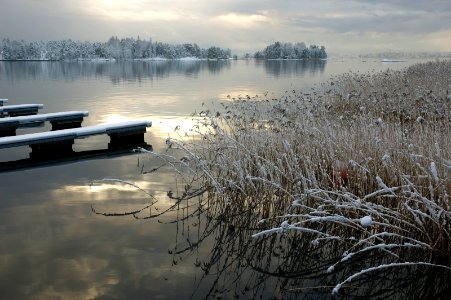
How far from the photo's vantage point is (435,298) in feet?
16.1

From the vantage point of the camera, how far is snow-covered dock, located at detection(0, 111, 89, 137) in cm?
1427

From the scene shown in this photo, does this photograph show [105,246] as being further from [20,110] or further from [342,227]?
[20,110]

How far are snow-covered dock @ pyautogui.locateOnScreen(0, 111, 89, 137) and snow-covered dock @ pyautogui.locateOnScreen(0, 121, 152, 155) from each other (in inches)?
116

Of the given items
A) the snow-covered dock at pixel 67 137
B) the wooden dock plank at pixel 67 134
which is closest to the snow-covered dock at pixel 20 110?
the snow-covered dock at pixel 67 137

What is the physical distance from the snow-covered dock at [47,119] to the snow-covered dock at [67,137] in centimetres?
Result: 296

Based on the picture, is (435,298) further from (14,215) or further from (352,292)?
(14,215)

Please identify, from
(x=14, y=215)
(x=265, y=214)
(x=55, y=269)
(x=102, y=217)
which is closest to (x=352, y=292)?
(x=265, y=214)

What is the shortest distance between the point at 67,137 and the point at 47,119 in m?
3.70

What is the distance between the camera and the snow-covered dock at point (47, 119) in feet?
46.8

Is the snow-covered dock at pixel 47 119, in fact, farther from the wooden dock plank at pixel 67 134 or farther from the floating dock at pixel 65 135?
the wooden dock plank at pixel 67 134

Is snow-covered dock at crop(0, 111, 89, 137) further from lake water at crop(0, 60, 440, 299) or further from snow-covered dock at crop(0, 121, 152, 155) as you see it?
lake water at crop(0, 60, 440, 299)

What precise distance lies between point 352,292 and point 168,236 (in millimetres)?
3072

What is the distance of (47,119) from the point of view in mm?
15008

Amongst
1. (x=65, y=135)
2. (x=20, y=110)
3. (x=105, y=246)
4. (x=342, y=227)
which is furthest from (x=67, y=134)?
(x=342, y=227)
